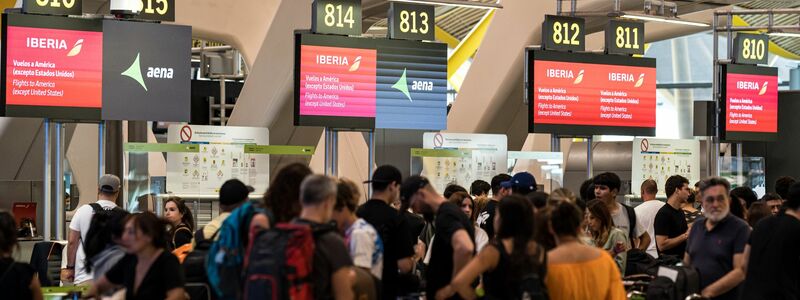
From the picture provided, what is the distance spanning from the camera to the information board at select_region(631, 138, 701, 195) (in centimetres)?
1540

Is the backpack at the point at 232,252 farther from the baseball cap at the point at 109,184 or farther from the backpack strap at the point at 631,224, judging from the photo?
the backpack strap at the point at 631,224

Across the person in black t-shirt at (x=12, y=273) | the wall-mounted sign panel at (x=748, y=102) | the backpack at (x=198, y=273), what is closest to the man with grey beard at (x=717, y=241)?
the backpack at (x=198, y=273)

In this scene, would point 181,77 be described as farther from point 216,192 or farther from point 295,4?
point 295,4

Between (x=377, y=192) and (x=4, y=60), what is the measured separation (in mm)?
5352

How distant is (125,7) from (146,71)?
23.1 inches

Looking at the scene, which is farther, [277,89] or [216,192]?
[277,89]

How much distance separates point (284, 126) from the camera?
52.8 feet

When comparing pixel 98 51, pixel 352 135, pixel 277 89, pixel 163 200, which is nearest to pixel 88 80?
pixel 98 51

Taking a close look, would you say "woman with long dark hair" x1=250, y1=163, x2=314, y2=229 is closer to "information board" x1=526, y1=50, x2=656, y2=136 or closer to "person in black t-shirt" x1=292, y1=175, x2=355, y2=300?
"person in black t-shirt" x1=292, y1=175, x2=355, y2=300

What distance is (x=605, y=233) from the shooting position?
8.36m

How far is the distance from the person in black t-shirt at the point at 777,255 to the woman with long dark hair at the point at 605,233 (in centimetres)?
145

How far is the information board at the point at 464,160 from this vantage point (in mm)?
13559

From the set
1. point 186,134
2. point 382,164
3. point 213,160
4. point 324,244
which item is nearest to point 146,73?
point 186,134

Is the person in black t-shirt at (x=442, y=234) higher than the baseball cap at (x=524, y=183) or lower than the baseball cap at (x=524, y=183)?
lower
